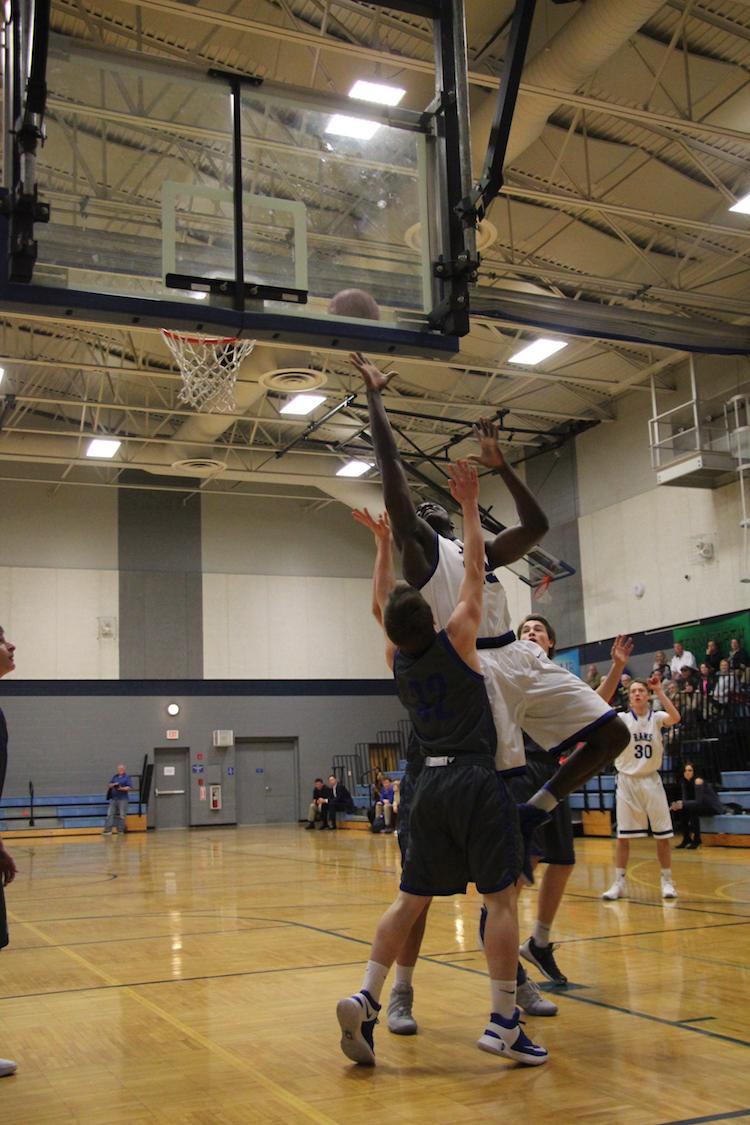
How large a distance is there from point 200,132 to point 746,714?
15.1 m

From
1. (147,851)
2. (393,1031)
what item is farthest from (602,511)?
(393,1031)

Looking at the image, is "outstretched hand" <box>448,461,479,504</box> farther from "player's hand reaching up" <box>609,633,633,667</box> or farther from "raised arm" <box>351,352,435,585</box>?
"player's hand reaching up" <box>609,633,633,667</box>

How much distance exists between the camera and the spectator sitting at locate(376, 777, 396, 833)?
2364 centimetres

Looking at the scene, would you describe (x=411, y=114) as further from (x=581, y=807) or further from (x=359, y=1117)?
(x=581, y=807)

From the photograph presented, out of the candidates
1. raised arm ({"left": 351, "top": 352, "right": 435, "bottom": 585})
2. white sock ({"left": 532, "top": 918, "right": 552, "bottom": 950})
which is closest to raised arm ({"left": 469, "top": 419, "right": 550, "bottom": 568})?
raised arm ({"left": 351, "top": 352, "right": 435, "bottom": 585})

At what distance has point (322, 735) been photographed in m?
31.4

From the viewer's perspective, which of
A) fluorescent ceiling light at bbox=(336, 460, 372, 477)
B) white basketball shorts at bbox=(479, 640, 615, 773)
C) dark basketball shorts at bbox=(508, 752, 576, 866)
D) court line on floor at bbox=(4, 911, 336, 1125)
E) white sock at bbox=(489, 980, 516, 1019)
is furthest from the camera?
fluorescent ceiling light at bbox=(336, 460, 372, 477)

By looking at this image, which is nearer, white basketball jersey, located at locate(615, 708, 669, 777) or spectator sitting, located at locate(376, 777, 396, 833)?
white basketball jersey, located at locate(615, 708, 669, 777)

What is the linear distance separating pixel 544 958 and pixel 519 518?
2.19 m

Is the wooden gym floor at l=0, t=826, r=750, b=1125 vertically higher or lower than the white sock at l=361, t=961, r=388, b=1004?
lower

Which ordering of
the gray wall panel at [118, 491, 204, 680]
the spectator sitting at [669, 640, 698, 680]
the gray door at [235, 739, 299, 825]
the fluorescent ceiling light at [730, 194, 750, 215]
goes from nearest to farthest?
the fluorescent ceiling light at [730, 194, 750, 215] < the spectator sitting at [669, 640, 698, 680] < the gray wall panel at [118, 491, 204, 680] < the gray door at [235, 739, 299, 825]

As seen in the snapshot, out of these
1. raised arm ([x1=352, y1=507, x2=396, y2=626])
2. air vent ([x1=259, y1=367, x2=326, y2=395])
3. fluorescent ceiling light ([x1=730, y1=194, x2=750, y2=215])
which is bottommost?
raised arm ([x1=352, y1=507, x2=396, y2=626])

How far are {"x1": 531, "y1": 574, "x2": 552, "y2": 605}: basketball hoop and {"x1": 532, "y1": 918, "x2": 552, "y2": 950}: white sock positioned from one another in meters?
21.2

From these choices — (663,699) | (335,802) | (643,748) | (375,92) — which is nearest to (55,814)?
(335,802)
